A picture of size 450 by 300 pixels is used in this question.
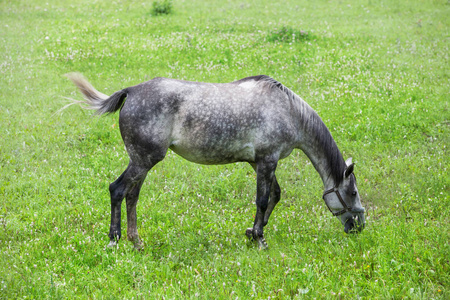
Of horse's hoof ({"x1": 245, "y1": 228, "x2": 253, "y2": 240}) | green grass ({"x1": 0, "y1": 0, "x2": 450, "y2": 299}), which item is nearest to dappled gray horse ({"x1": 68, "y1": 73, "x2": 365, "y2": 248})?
horse's hoof ({"x1": 245, "y1": 228, "x2": 253, "y2": 240})

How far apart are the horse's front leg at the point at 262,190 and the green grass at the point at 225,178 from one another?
316 mm

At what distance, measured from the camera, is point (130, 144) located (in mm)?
6465

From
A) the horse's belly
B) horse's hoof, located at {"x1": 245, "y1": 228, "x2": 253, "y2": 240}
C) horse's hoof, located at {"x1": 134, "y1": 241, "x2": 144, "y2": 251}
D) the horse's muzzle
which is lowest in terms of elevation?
horse's hoof, located at {"x1": 245, "y1": 228, "x2": 253, "y2": 240}

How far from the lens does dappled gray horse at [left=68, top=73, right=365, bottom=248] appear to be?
641 centimetres

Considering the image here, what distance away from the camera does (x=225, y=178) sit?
884cm

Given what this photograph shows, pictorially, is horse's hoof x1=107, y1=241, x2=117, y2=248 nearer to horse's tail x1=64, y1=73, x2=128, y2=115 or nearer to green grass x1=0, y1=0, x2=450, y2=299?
green grass x1=0, y1=0, x2=450, y2=299

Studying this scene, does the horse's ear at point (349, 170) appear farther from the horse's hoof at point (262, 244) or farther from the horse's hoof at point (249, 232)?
the horse's hoof at point (249, 232)

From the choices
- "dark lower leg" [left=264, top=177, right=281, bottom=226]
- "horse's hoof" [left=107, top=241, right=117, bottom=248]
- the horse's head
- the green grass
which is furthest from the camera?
"dark lower leg" [left=264, top=177, right=281, bottom=226]

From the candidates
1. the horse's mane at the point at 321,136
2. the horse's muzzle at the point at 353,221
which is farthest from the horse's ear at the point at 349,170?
the horse's muzzle at the point at 353,221

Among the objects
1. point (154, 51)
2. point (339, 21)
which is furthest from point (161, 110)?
point (339, 21)

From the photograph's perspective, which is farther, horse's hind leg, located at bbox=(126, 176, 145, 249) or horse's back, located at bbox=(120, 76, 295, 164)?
horse's hind leg, located at bbox=(126, 176, 145, 249)

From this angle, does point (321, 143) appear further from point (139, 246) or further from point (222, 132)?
point (139, 246)

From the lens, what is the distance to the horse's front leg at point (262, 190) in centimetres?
662

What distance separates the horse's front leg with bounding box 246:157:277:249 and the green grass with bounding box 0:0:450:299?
1.04 feet
